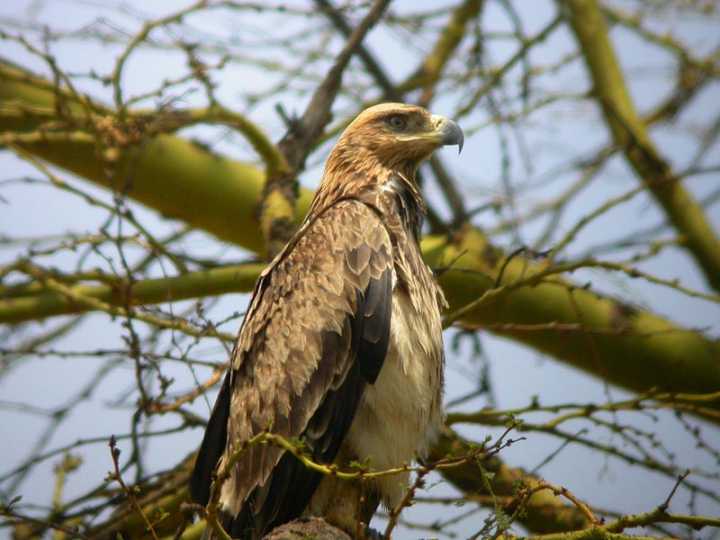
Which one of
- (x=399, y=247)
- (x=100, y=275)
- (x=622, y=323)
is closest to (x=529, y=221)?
(x=622, y=323)

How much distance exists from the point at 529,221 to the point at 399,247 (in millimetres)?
3396

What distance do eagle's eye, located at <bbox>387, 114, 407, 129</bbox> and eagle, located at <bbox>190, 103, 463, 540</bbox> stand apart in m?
0.72

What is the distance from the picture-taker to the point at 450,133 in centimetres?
518

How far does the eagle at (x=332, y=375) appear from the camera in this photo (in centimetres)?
421

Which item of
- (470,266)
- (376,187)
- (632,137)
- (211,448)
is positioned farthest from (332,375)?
(632,137)

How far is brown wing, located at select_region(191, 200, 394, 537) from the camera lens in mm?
4199

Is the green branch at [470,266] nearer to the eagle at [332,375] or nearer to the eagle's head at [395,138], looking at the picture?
the eagle's head at [395,138]

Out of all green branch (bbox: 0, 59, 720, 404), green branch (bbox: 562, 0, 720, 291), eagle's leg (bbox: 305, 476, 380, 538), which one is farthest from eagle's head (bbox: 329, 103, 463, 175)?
eagle's leg (bbox: 305, 476, 380, 538)

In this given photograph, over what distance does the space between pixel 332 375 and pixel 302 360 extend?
184 millimetres

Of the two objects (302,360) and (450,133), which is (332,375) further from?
(450,133)

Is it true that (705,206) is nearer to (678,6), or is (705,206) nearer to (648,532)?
(678,6)

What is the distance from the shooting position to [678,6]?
25.9ft

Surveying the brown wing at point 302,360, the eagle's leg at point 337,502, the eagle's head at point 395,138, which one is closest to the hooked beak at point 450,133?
the eagle's head at point 395,138

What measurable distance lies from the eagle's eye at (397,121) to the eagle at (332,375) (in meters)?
0.72
